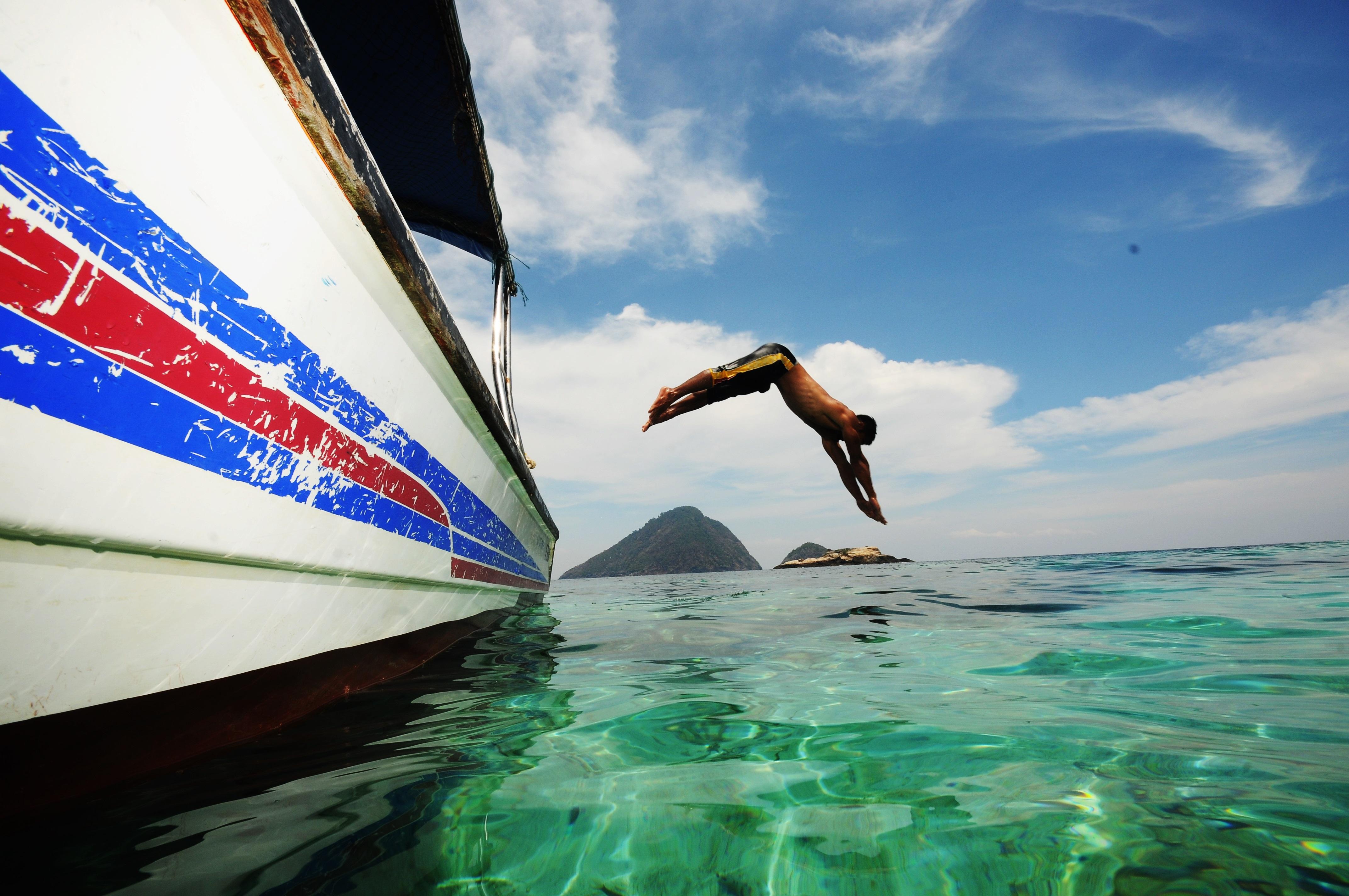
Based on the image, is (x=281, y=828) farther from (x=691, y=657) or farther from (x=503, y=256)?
(x=503, y=256)

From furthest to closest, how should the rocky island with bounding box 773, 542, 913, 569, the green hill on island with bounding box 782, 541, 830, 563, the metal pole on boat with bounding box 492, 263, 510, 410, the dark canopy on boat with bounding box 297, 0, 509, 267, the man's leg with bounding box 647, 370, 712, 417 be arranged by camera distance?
the green hill on island with bounding box 782, 541, 830, 563 → the rocky island with bounding box 773, 542, 913, 569 → the man's leg with bounding box 647, 370, 712, 417 → the metal pole on boat with bounding box 492, 263, 510, 410 → the dark canopy on boat with bounding box 297, 0, 509, 267

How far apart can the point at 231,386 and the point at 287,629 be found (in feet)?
2.47

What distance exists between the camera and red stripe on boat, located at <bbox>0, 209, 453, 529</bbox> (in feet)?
2.92

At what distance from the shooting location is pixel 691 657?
300 cm

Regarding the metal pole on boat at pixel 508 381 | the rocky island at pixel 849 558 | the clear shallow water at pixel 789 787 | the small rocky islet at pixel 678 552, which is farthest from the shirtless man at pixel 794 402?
the small rocky islet at pixel 678 552

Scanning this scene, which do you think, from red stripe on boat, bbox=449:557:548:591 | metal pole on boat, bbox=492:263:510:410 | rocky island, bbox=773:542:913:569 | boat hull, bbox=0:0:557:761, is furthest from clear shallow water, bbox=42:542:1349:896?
rocky island, bbox=773:542:913:569

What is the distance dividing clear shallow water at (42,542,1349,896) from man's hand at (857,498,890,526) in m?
4.17

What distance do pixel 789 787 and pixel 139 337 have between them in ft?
5.66

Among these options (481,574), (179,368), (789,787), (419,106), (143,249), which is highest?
(419,106)

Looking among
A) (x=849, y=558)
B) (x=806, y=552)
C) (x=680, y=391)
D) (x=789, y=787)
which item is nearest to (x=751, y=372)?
(x=680, y=391)

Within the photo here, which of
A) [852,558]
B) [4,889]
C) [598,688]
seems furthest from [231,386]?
[852,558]

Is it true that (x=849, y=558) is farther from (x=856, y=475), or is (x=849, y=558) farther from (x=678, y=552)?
(x=856, y=475)

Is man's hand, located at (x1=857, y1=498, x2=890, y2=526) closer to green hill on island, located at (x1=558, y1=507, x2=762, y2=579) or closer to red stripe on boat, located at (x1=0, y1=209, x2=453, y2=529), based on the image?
red stripe on boat, located at (x1=0, y1=209, x2=453, y2=529)

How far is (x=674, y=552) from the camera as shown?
105m
